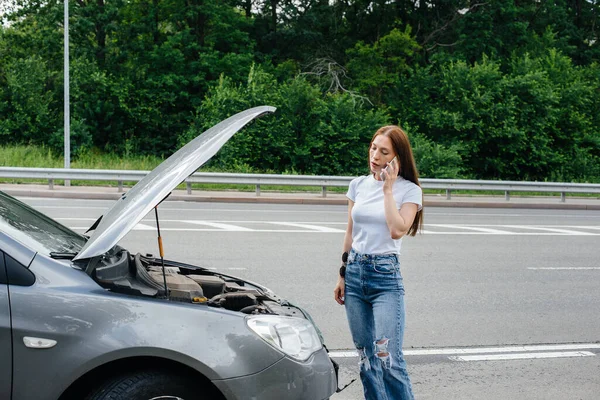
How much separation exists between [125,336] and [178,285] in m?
0.67

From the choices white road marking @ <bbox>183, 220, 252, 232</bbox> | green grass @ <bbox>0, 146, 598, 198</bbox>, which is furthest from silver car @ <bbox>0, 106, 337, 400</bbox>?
green grass @ <bbox>0, 146, 598, 198</bbox>

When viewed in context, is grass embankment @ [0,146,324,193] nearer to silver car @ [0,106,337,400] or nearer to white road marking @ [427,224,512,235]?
white road marking @ [427,224,512,235]

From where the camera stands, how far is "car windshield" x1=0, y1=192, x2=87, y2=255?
3.13 m

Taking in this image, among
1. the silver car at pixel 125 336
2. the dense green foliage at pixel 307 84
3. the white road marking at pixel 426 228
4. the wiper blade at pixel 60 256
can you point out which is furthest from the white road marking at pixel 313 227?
the dense green foliage at pixel 307 84

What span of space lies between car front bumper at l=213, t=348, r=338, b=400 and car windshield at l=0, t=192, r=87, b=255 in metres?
1.03

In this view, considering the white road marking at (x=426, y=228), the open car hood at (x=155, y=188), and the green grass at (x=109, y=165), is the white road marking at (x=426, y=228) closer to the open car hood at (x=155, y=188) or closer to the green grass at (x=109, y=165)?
the green grass at (x=109, y=165)

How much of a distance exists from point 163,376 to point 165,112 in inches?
1316

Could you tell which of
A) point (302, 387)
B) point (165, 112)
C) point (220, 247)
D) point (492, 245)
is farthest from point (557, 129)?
point (302, 387)

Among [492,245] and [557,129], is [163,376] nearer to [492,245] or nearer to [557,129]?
[492,245]

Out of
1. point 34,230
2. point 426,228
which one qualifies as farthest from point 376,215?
point 426,228

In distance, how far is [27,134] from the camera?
31.4 metres

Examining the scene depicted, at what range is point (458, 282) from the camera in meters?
8.70

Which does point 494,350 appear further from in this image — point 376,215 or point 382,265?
point 376,215

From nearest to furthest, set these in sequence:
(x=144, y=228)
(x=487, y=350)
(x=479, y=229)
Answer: (x=487, y=350), (x=144, y=228), (x=479, y=229)
